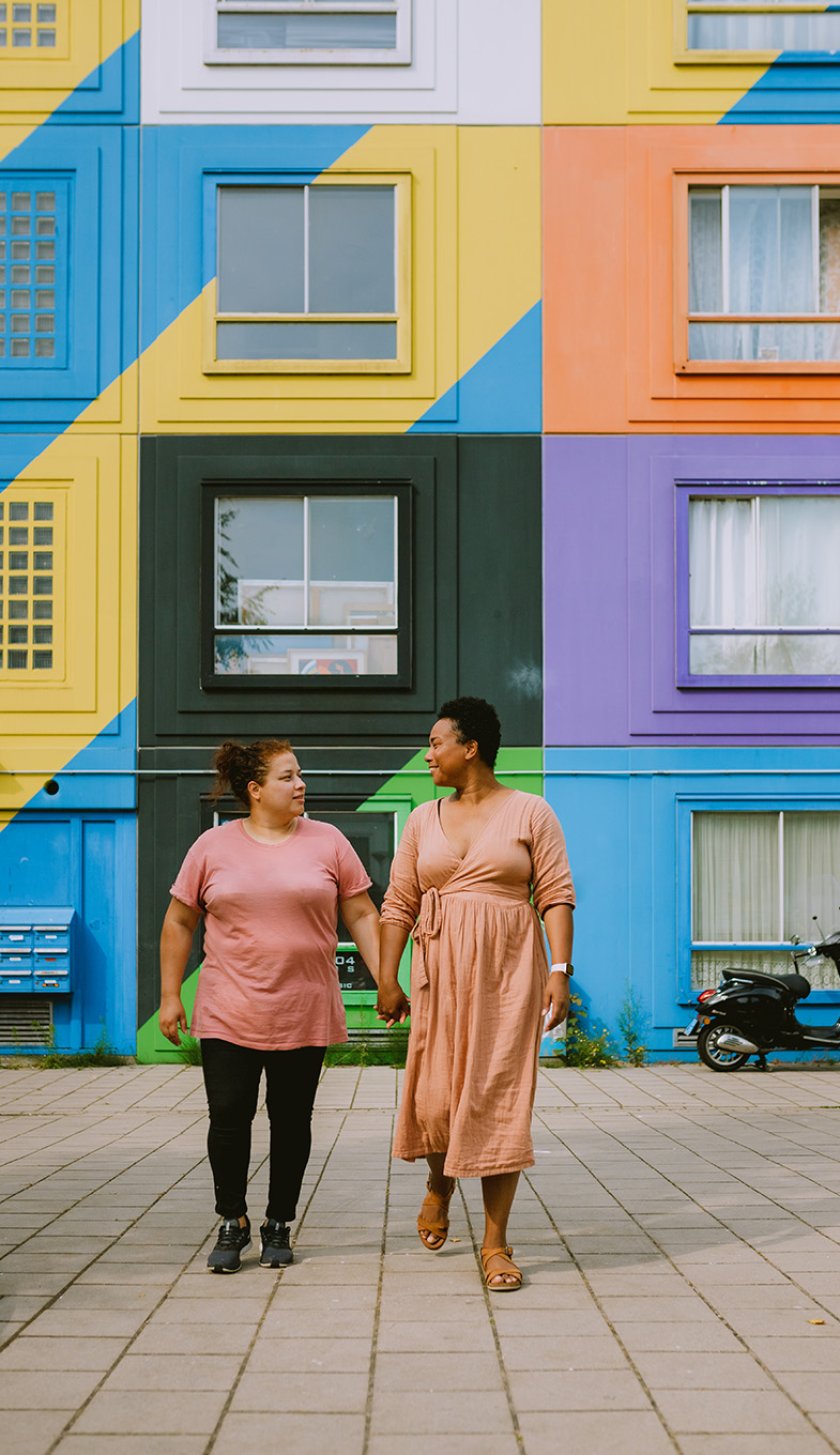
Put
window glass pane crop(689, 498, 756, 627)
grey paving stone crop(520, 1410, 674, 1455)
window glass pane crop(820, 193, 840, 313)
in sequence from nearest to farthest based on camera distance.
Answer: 1. grey paving stone crop(520, 1410, 674, 1455)
2. window glass pane crop(689, 498, 756, 627)
3. window glass pane crop(820, 193, 840, 313)

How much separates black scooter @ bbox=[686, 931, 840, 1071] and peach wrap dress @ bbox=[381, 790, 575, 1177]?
7.73 metres

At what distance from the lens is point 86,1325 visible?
213 inches

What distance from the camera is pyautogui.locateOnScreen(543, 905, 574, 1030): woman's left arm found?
20.0 ft

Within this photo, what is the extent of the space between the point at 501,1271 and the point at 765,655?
9745mm

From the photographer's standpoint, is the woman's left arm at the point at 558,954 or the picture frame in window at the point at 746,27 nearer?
the woman's left arm at the point at 558,954

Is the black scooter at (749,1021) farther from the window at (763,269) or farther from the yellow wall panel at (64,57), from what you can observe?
the yellow wall panel at (64,57)

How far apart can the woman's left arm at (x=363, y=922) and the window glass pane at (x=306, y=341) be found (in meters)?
9.11

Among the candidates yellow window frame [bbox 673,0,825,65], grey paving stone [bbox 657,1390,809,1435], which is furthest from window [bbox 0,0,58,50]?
grey paving stone [bbox 657,1390,809,1435]

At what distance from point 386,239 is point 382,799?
5018mm

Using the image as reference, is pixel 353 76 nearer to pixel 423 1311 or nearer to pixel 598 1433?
pixel 423 1311

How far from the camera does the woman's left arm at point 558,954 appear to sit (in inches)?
240

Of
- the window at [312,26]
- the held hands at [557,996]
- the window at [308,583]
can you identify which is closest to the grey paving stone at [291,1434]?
the held hands at [557,996]

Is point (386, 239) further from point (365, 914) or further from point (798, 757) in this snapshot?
point (365, 914)

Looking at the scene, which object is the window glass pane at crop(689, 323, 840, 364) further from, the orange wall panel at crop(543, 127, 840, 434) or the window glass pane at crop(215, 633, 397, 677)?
the window glass pane at crop(215, 633, 397, 677)
